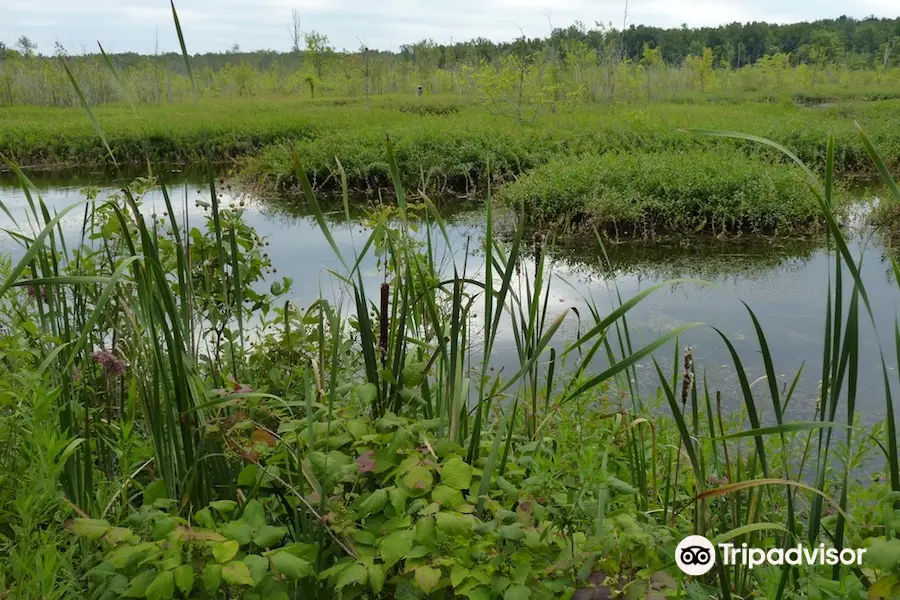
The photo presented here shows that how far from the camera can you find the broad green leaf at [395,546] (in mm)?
999

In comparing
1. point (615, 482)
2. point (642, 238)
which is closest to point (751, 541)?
point (615, 482)

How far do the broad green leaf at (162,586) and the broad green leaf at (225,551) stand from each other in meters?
0.06

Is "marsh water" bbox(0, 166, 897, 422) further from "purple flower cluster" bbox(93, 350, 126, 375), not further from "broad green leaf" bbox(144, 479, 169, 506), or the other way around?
"broad green leaf" bbox(144, 479, 169, 506)

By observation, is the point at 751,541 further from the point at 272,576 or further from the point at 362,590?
the point at 272,576

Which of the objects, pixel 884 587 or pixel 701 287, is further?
pixel 701 287

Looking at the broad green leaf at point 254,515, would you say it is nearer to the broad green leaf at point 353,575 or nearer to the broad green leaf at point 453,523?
the broad green leaf at point 353,575

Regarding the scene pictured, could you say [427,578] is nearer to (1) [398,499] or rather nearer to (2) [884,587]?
(1) [398,499]

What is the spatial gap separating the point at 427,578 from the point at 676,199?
21.7 feet

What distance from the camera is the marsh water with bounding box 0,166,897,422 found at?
3.75 metres

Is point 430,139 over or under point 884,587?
over

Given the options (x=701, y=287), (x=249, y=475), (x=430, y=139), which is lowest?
(x=701, y=287)

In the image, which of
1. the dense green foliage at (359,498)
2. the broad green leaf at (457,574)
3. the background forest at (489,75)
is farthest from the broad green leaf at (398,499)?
the background forest at (489,75)

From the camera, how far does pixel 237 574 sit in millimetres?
918

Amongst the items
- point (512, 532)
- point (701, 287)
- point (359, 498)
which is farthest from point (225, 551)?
point (701, 287)
